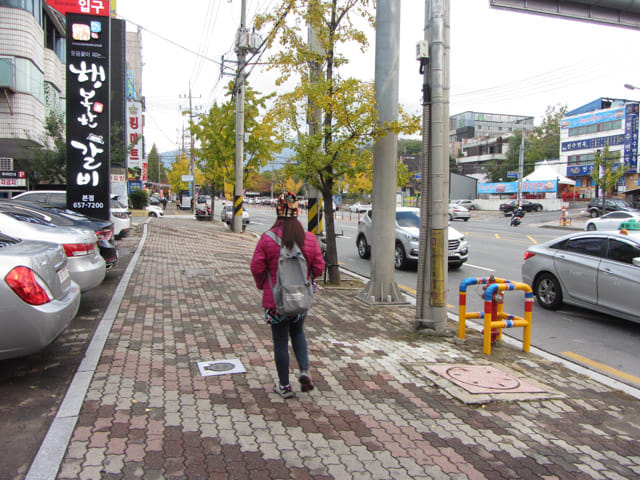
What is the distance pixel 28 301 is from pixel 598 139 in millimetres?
65254

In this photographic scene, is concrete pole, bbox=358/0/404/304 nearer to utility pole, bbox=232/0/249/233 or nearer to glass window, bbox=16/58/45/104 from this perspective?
utility pole, bbox=232/0/249/233

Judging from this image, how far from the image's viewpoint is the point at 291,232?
430cm

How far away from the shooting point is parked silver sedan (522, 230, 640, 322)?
297 inches

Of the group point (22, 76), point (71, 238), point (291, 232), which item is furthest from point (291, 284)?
point (22, 76)

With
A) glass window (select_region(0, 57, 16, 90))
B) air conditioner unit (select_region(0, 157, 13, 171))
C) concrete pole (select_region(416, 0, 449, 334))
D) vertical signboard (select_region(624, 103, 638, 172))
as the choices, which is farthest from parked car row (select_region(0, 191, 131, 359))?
vertical signboard (select_region(624, 103, 638, 172))

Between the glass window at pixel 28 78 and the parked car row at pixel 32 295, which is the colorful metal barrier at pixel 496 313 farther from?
the glass window at pixel 28 78

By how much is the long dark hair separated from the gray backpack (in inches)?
1.6

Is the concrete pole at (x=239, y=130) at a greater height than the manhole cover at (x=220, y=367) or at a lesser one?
greater

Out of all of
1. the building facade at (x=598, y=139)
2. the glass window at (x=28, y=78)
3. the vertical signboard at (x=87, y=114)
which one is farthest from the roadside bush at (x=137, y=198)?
the building facade at (x=598, y=139)

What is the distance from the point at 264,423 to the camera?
399cm

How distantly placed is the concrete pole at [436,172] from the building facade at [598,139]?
4909cm

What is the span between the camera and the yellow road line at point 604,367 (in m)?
5.79

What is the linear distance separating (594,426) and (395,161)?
17.8ft

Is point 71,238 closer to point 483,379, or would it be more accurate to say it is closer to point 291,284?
point 291,284
